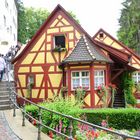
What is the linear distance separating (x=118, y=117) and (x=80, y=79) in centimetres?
464

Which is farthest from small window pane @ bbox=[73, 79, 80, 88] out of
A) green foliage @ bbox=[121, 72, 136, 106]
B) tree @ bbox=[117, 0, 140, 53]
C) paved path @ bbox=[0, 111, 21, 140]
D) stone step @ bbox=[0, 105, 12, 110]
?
tree @ bbox=[117, 0, 140, 53]

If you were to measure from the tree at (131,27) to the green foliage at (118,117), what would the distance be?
28.2m

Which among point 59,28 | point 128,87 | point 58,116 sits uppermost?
point 59,28

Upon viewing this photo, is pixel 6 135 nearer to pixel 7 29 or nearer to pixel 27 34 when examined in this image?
pixel 7 29

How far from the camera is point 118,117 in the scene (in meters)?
15.4

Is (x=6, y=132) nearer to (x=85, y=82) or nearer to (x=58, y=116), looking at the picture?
(x=58, y=116)

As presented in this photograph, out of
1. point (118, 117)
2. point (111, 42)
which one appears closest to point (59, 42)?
point (118, 117)

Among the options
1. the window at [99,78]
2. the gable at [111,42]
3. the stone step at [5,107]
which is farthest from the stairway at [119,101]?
the stone step at [5,107]

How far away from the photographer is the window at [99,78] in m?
19.4

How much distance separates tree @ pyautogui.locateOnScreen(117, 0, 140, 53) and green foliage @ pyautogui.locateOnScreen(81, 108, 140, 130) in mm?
28177

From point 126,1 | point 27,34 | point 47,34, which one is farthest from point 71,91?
point 27,34

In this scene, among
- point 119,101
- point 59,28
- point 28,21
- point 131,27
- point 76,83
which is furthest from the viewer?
point 28,21

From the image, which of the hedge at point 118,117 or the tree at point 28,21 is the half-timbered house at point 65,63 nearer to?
the hedge at point 118,117

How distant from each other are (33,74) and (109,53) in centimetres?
552
